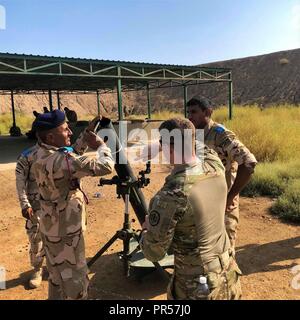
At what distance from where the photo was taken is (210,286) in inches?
79.8

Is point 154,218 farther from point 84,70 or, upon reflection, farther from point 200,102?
point 84,70

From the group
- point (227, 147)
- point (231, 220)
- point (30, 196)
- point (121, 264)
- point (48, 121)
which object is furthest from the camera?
point (121, 264)

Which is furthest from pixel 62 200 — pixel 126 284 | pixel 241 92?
pixel 241 92

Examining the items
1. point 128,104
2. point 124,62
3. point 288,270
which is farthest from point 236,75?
point 288,270

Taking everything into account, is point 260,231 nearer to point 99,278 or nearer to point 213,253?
point 99,278

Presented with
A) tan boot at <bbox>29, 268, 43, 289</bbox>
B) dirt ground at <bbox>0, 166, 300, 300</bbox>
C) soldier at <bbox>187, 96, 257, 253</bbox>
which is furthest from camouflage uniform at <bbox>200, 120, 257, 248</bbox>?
tan boot at <bbox>29, 268, 43, 289</bbox>

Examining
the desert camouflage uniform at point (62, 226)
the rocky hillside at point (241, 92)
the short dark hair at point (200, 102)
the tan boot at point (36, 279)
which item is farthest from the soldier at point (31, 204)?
the rocky hillside at point (241, 92)

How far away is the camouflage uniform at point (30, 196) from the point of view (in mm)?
3981

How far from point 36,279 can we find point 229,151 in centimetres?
267

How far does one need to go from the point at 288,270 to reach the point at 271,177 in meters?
3.79

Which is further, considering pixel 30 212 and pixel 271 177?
pixel 271 177

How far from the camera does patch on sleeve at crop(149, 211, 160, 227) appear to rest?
6.08 ft

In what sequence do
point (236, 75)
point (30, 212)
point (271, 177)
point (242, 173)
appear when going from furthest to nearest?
point (236, 75) < point (271, 177) < point (30, 212) < point (242, 173)

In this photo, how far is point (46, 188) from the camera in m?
2.88
